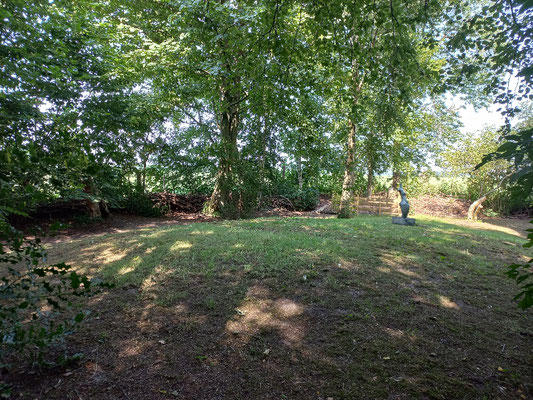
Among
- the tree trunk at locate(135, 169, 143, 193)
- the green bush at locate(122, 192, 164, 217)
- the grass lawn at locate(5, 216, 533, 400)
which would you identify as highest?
the tree trunk at locate(135, 169, 143, 193)

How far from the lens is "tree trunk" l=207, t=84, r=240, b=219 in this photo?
10.5 metres

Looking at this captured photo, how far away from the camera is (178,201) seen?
43.5 feet

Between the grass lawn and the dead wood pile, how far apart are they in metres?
7.95

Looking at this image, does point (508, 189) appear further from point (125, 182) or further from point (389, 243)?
point (125, 182)

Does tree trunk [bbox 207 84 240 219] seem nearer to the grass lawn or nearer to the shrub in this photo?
the shrub

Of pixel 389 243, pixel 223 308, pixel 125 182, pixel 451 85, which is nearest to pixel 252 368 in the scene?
pixel 223 308

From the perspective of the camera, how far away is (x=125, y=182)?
11.8 meters

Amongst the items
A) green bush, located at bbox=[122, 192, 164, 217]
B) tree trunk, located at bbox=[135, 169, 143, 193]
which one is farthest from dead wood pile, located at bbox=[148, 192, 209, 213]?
tree trunk, located at bbox=[135, 169, 143, 193]

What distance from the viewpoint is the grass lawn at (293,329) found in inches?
82.0

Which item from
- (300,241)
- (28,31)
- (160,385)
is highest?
(28,31)

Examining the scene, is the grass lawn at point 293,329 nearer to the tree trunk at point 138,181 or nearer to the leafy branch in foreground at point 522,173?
the leafy branch in foreground at point 522,173

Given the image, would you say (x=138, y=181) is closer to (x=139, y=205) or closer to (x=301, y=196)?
(x=139, y=205)

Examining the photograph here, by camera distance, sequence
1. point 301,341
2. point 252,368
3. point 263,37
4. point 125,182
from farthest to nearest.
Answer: point 125,182, point 263,37, point 301,341, point 252,368

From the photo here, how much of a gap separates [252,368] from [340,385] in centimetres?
66
